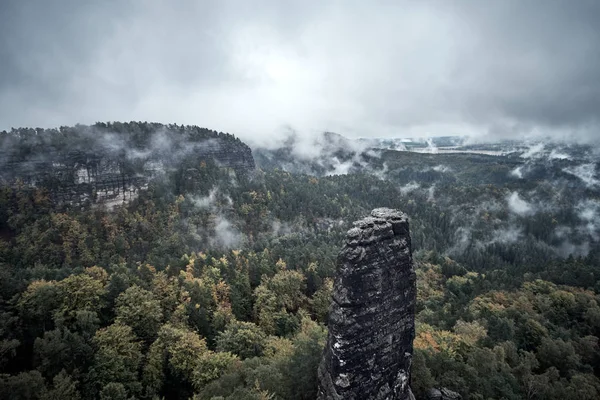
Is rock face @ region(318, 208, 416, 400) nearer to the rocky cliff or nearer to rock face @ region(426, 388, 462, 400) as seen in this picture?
rock face @ region(426, 388, 462, 400)

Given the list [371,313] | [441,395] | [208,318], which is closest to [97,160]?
[208,318]

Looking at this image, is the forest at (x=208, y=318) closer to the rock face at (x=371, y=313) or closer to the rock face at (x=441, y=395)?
the rock face at (x=441, y=395)

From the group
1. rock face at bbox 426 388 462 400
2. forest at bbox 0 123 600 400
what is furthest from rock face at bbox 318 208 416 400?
rock face at bbox 426 388 462 400

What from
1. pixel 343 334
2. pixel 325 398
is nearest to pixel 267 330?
pixel 325 398

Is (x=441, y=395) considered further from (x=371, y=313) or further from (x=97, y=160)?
(x=97, y=160)

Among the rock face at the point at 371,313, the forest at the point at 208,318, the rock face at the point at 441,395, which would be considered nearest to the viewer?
the rock face at the point at 371,313

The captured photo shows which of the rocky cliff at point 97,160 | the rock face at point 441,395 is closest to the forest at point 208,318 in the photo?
the rock face at point 441,395
